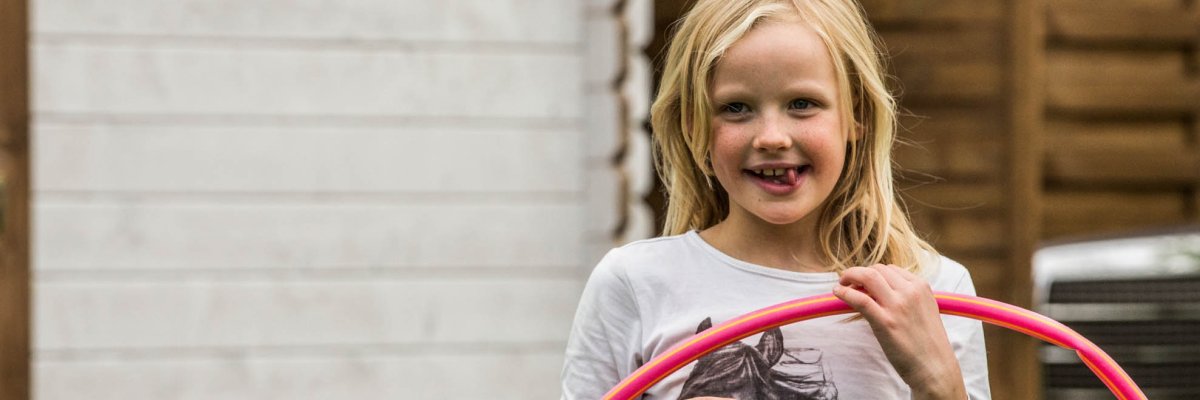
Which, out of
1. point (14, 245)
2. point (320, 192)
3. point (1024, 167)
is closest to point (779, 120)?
point (320, 192)

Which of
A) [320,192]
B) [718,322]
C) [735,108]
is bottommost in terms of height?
[320,192]

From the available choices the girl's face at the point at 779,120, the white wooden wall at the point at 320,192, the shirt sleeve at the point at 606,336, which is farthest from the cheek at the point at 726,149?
the white wooden wall at the point at 320,192

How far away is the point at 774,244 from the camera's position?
1.62 meters

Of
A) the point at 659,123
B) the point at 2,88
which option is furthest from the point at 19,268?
the point at 659,123

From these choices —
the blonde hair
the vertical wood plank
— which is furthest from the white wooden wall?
the blonde hair

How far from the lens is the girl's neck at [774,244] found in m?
1.62

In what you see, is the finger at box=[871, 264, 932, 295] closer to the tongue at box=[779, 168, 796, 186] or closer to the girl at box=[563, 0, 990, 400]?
the girl at box=[563, 0, 990, 400]

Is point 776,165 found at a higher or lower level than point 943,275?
higher

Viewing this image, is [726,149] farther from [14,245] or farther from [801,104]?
[14,245]

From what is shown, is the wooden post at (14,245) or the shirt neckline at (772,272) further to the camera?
the wooden post at (14,245)

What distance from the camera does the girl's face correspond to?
1564 millimetres

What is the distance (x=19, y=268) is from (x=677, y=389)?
261 centimetres

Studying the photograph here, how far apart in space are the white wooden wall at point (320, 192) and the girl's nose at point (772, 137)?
234cm

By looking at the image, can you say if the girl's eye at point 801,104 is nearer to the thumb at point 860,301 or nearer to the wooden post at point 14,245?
the thumb at point 860,301
